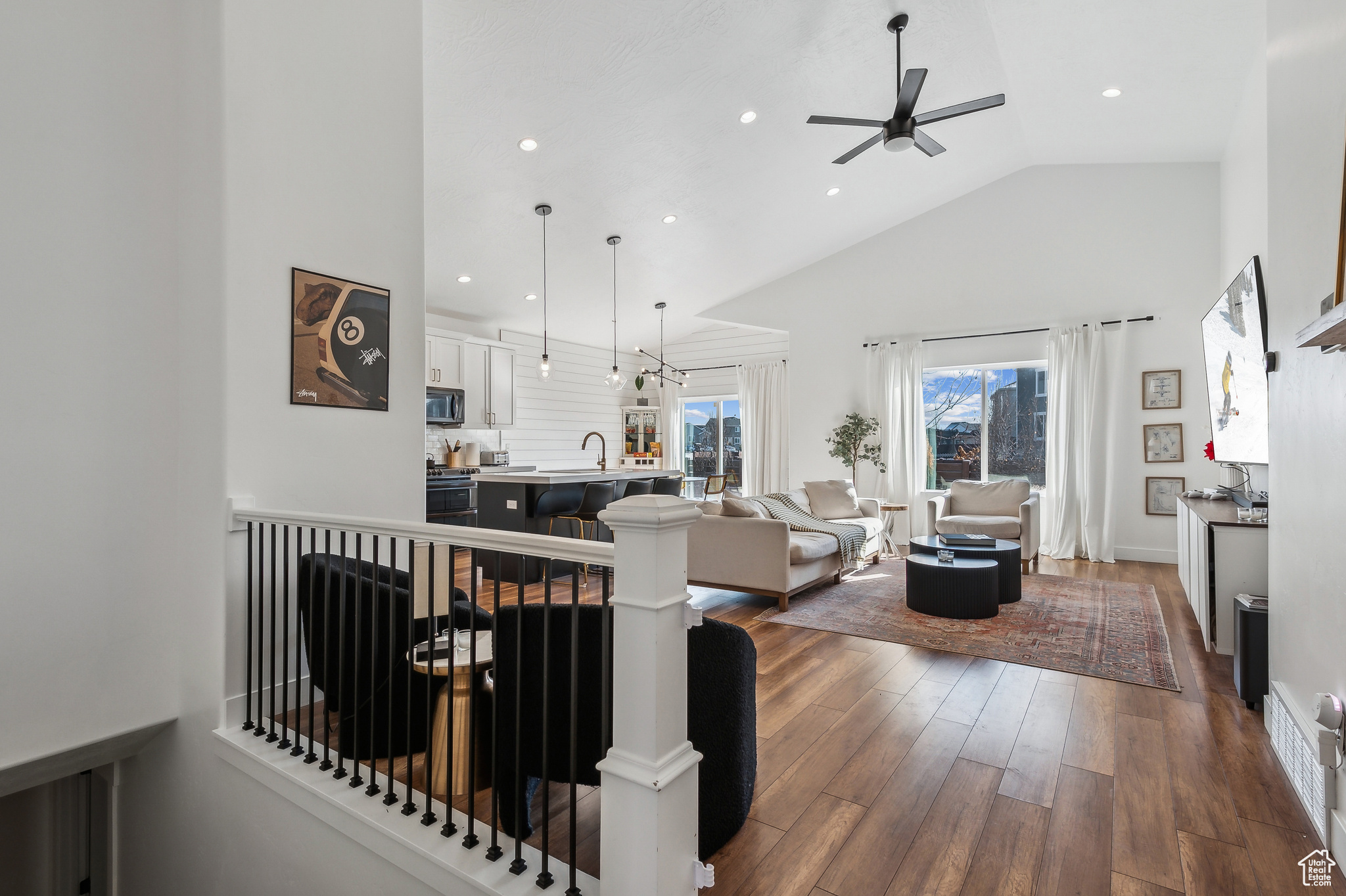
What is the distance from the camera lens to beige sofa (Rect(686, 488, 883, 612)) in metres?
4.56

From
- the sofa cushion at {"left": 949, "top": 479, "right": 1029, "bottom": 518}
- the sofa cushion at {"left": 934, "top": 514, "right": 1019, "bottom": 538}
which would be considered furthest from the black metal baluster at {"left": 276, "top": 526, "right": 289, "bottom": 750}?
the sofa cushion at {"left": 949, "top": 479, "right": 1029, "bottom": 518}

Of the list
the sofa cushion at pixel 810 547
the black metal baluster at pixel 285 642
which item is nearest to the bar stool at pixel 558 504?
the sofa cushion at pixel 810 547

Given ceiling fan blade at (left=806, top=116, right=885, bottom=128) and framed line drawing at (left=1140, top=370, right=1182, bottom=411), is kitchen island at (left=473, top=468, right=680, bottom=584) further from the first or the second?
framed line drawing at (left=1140, top=370, right=1182, bottom=411)

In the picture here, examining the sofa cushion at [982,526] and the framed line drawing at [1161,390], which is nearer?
the sofa cushion at [982,526]

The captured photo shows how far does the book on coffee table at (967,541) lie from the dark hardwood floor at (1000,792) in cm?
153

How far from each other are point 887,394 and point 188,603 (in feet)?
22.3

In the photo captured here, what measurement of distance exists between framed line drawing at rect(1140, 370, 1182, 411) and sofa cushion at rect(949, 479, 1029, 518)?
1.37 m

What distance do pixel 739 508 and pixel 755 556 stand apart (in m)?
0.37

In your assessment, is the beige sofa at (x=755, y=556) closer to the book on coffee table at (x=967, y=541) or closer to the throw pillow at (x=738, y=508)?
the throw pillow at (x=738, y=508)

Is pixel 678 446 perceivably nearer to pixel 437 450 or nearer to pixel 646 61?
pixel 437 450

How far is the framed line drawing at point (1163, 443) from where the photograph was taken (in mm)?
6125

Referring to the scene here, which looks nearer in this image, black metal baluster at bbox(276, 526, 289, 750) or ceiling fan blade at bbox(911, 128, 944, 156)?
black metal baluster at bbox(276, 526, 289, 750)

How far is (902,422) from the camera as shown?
746cm

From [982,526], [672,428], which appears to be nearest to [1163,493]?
[982,526]
